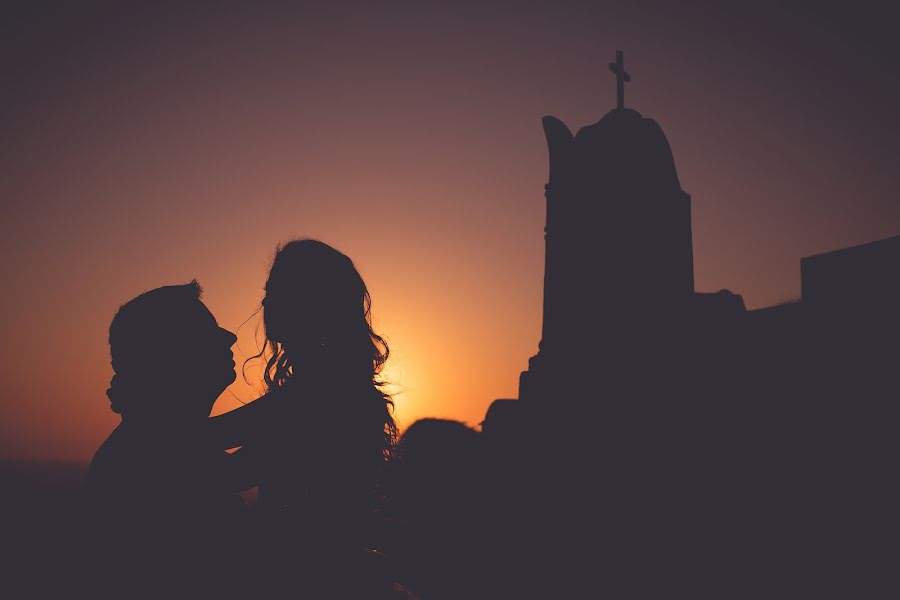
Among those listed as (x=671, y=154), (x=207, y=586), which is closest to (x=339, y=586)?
(x=207, y=586)

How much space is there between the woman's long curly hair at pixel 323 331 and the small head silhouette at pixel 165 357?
12.7 inches

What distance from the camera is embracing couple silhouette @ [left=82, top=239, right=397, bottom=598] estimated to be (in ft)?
6.30

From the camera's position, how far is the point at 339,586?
2.09m

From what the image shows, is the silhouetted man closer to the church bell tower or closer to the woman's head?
the woman's head

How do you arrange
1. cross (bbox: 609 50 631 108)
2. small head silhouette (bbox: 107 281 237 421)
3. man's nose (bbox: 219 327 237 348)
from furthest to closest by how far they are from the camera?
cross (bbox: 609 50 631 108)
man's nose (bbox: 219 327 237 348)
small head silhouette (bbox: 107 281 237 421)

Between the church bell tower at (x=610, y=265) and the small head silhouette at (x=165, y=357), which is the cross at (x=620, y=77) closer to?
the church bell tower at (x=610, y=265)

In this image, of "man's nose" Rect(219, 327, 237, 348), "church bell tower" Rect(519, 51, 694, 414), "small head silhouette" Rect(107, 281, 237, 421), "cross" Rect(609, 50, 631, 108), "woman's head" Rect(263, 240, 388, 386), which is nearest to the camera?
"small head silhouette" Rect(107, 281, 237, 421)

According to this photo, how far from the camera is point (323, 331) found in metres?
2.56

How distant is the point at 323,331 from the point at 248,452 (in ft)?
1.86

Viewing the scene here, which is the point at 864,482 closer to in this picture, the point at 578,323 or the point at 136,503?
the point at 578,323

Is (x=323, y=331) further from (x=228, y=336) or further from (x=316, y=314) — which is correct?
(x=228, y=336)

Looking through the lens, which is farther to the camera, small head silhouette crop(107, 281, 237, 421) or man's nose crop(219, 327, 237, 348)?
man's nose crop(219, 327, 237, 348)

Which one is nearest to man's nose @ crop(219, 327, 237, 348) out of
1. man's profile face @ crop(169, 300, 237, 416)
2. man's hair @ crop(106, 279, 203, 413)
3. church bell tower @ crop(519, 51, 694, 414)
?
man's profile face @ crop(169, 300, 237, 416)

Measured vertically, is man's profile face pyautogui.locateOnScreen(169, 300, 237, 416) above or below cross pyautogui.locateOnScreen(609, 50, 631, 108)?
below
